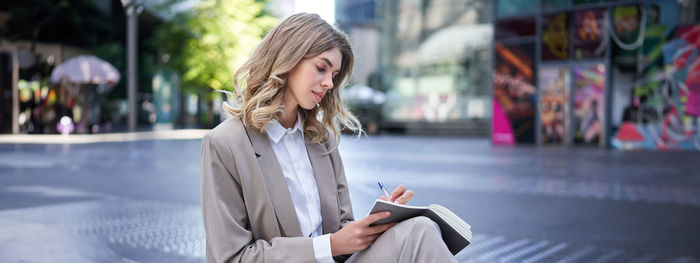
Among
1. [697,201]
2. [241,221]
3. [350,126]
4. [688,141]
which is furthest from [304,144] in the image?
[688,141]

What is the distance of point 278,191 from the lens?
206 cm

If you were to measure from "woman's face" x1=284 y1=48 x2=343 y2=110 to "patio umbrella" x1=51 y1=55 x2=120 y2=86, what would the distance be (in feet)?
79.8

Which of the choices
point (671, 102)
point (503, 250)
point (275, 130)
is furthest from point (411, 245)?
point (671, 102)

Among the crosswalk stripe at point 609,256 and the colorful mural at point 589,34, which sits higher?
the colorful mural at point 589,34

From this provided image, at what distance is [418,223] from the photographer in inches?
76.9

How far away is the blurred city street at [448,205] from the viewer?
15.2 feet

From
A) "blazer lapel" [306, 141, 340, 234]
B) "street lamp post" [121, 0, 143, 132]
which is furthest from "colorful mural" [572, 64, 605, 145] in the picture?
"street lamp post" [121, 0, 143, 132]

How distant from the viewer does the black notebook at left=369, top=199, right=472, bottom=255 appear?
192cm

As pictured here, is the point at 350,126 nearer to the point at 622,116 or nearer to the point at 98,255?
the point at 98,255

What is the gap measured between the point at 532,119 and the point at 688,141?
14.2ft

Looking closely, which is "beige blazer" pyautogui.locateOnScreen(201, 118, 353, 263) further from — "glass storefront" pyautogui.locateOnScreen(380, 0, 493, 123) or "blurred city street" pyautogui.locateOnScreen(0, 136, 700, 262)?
"glass storefront" pyautogui.locateOnScreen(380, 0, 493, 123)

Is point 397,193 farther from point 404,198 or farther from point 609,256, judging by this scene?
point 609,256

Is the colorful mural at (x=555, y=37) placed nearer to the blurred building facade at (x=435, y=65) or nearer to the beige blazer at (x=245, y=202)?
the blurred building facade at (x=435, y=65)

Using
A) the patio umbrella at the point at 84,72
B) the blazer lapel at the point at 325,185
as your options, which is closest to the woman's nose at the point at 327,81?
the blazer lapel at the point at 325,185
